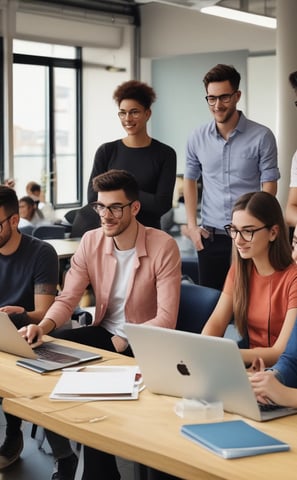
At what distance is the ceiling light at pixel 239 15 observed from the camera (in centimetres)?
876

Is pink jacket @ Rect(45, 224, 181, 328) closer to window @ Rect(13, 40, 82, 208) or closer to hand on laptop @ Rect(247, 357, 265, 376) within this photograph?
hand on laptop @ Rect(247, 357, 265, 376)

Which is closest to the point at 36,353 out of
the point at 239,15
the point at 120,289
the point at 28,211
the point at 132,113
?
the point at 120,289

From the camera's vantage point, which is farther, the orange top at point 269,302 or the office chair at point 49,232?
the office chair at point 49,232

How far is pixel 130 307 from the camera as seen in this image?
13.2 feet

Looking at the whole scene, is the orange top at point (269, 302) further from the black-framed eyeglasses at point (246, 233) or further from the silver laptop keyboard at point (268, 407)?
the silver laptop keyboard at point (268, 407)

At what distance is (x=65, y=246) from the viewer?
7.18m

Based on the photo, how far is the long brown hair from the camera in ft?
11.1

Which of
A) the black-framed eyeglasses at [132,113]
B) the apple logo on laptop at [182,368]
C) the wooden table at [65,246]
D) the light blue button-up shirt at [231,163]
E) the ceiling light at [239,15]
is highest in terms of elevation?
the ceiling light at [239,15]

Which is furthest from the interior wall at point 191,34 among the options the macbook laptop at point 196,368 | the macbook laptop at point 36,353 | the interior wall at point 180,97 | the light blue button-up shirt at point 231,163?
the macbook laptop at point 196,368

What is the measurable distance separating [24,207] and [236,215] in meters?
5.97

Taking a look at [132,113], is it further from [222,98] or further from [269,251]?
[269,251]

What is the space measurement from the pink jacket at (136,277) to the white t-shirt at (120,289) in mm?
33

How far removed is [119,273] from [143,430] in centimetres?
170

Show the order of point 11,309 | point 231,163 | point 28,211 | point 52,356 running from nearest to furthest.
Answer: point 52,356, point 11,309, point 231,163, point 28,211
